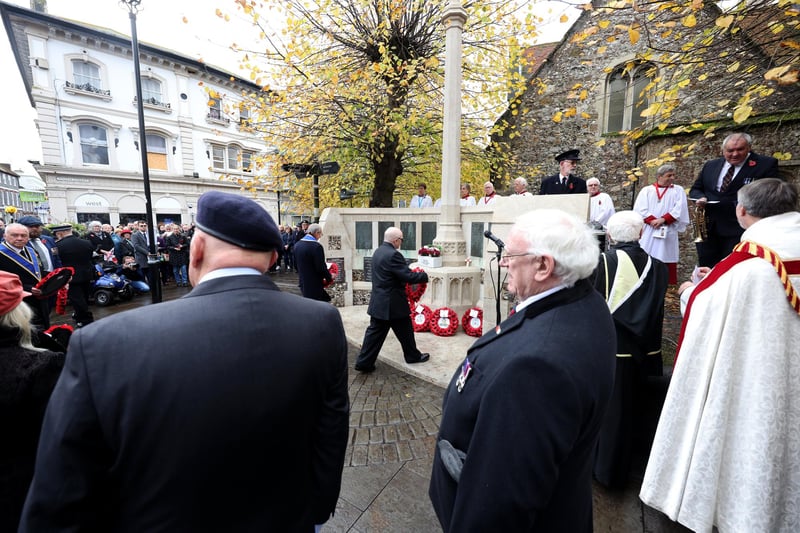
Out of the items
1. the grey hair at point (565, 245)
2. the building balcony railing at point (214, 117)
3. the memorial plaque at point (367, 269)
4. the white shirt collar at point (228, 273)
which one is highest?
the building balcony railing at point (214, 117)

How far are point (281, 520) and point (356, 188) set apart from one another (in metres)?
11.7

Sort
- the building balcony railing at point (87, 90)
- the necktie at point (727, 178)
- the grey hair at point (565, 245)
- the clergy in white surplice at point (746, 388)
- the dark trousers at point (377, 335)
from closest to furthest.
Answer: the grey hair at point (565, 245) < the clergy in white surplice at point (746, 388) < the necktie at point (727, 178) < the dark trousers at point (377, 335) < the building balcony railing at point (87, 90)

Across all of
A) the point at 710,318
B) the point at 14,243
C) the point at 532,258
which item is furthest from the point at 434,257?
the point at 14,243

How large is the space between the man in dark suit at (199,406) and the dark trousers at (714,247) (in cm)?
510

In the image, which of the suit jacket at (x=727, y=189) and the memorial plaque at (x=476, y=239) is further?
the memorial plaque at (x=476, y=239)

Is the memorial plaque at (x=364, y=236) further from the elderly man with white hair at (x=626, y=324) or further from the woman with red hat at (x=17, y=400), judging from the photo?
the woman with red hat at (x=17, y=400)

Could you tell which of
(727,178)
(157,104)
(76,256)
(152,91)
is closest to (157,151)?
(157,104)

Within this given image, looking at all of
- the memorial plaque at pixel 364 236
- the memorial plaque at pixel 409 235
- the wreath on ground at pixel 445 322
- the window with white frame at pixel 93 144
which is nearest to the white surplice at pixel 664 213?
the wreath on ground at pixel 445 322

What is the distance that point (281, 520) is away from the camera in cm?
123

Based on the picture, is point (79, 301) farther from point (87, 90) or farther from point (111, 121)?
point (87, 90)

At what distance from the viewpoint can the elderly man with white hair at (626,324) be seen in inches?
101

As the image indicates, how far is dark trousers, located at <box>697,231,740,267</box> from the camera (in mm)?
4215

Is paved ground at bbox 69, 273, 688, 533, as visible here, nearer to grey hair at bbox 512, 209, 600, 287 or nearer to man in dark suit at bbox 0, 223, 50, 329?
grey hair at bbox 512, 209, 600, 287

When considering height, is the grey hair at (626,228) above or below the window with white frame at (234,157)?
below
